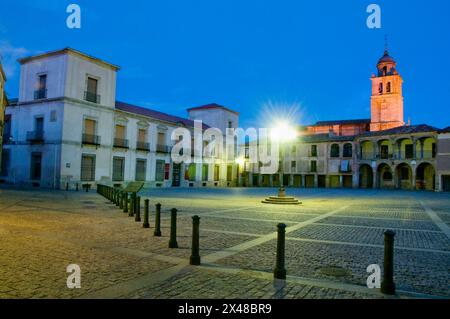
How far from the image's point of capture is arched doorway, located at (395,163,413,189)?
46.1m

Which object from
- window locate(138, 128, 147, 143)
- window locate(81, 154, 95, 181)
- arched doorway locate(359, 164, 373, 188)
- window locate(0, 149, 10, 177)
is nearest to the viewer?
window locate(81, 154, 95, 181)

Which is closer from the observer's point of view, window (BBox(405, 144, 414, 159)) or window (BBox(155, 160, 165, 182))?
window (BBox(155, 160, 165, 182))

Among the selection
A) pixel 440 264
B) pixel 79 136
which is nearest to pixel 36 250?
pixel 440 264

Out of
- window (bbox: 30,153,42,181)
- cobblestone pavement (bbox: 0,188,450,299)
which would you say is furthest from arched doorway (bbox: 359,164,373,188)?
window (bbox: 30,153,42,181)

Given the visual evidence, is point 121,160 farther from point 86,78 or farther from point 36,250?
point 36,250

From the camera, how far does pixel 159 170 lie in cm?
3791

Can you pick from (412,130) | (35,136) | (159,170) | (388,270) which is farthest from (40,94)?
(412,130)

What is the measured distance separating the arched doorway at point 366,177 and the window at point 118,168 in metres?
35.7

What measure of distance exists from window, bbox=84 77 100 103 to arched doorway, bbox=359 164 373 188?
39.3 metres

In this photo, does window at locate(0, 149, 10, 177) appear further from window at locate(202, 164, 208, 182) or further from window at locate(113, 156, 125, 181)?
window at locate(202, 164, 208, 182)

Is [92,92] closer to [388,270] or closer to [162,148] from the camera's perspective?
[162,148]

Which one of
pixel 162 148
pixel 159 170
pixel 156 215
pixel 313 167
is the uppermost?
pixel 162 148

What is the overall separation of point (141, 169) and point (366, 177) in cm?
3461

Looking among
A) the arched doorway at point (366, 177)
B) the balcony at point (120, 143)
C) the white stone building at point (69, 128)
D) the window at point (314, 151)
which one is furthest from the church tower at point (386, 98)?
the balcony at point (120, 143)
